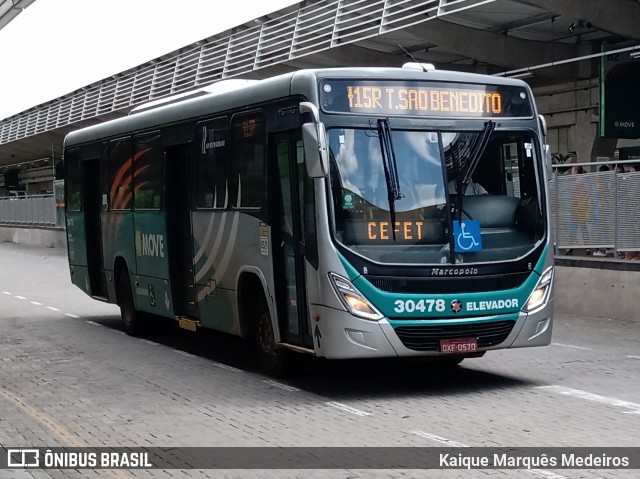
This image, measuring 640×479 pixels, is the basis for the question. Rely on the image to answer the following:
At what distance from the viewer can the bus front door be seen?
1132cm

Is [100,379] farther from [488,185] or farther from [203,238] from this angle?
[488,185]

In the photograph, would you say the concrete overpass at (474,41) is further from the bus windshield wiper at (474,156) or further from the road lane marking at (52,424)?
the road lane marking at (52,424)

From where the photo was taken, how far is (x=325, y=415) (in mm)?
10078

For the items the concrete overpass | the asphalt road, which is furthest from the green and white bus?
the concrete overpass

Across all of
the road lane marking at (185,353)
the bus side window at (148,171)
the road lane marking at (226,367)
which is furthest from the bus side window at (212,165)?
the road lane marking at (185,353)

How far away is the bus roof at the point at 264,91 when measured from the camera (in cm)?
1123

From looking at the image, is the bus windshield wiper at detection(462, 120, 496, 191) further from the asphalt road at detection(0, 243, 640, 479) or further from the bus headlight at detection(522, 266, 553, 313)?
the asphalt road at detection(0, 243, 640, 479)

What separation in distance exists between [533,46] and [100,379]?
51.5ft

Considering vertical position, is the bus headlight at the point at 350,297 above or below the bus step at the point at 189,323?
above

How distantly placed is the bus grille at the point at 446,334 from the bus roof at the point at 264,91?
225 cm

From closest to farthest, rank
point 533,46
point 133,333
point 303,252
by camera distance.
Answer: point 303,252 → point 133,333 → point 533,46

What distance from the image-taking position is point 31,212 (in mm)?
55938

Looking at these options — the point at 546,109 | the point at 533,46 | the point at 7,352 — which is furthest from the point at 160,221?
the point at 546,109

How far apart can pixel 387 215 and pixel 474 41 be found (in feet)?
49.4
